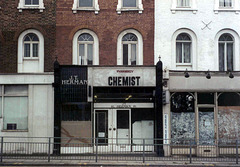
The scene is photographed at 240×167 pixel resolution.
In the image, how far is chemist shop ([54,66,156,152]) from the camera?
17.5 metres

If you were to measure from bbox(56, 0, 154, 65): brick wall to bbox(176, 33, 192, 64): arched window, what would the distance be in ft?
4.92

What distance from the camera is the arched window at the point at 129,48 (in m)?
18.2

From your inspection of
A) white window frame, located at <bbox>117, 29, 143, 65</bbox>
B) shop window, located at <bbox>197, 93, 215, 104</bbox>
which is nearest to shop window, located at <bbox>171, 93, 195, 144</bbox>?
shop window, located at <bbox>197, 93, 215, 104</bbox>

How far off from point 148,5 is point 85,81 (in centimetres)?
530

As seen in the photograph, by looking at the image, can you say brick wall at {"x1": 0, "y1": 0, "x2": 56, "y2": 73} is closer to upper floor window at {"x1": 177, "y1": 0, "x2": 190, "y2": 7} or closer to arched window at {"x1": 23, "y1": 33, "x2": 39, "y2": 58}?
arched window at {"x1": 23, "y1": 33, "x2": 39, "y2": 58}

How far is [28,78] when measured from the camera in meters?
17.6

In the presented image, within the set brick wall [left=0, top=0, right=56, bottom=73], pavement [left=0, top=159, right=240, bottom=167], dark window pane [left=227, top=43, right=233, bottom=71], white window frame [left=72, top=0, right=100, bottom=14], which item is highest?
white window frame [left=72, top=0, right=100, bottom=14]

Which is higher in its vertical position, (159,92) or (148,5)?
(148,5)

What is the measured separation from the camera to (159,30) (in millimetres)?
18141

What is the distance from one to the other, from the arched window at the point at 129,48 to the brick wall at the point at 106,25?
1.64 ft

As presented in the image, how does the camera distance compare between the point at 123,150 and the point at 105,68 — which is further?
the point at 105,68

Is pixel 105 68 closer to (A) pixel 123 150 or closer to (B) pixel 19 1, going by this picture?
(A) pixel 123 150

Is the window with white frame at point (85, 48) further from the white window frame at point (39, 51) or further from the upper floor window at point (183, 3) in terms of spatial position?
the upper floor window at point (183, 3)

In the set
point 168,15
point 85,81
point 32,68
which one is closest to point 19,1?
point 32,68
